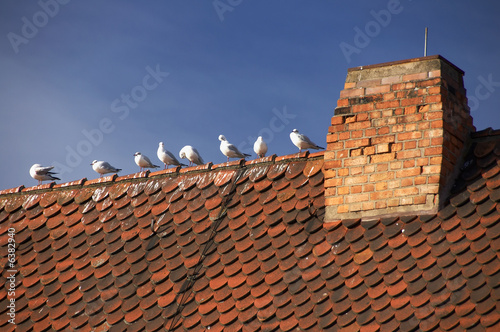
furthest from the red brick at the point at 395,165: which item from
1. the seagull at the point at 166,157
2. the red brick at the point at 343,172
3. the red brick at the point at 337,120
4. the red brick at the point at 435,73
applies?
the seagull at the point at 166,157

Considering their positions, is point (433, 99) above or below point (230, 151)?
below

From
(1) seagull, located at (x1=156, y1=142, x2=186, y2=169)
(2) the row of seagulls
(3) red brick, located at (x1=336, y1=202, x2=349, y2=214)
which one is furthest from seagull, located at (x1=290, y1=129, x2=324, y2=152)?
(3) red brick, located at (x1=336, y1=202, x2=349, y2=214)

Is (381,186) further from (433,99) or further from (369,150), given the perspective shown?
(433,99)

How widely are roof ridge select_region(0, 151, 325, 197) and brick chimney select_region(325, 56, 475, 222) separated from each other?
55 cm

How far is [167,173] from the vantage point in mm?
10969

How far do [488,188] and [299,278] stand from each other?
2326mm

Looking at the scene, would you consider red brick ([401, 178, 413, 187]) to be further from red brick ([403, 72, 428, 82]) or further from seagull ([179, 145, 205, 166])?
seagull ([179, 145, 205, 166])

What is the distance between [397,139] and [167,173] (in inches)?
132

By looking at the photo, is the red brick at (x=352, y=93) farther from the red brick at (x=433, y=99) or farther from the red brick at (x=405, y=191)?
the red brick at (x=405, y=191)

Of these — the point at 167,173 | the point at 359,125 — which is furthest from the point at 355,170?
the point at 167,173

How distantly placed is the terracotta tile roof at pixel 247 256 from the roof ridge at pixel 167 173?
0.07ft

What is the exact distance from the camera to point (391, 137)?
9.34 meters

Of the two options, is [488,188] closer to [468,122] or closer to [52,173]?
[468,122]

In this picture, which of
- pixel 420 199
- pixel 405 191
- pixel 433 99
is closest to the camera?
pixel 420 199
